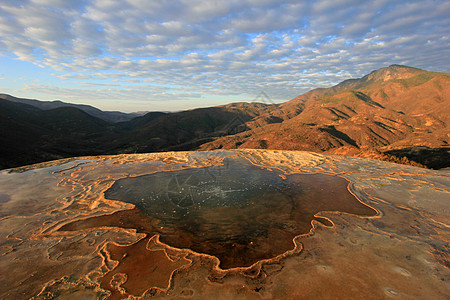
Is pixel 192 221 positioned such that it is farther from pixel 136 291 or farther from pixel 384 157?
pixel 384 157

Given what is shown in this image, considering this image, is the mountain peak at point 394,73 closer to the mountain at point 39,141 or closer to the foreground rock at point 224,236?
the foreground rock at point 224,236

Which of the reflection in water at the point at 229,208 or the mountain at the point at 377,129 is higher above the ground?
the mountain at the point at 377,129

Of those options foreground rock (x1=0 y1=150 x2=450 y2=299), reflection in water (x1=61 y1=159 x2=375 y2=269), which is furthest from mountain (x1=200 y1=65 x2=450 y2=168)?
reflection in water (x1=61 y1=159 x2=375 y2=269)

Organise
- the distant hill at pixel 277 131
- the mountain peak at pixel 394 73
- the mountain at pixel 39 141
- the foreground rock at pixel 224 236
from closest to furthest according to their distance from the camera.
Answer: the foreground rock at pixel 224 236 < the mountain at pixel 39 141 < the distant hill at pixel 277 131 < the mountain peak at pixel 394 73

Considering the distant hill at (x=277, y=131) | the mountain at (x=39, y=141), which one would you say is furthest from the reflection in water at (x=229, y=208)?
the mountain at (x=39, y=141)

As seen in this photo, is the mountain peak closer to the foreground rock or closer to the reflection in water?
the foreground rock

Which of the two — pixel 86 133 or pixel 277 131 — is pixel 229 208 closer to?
pixel 277 131
